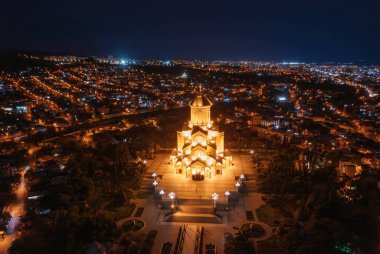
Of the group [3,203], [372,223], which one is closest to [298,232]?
[372,223]

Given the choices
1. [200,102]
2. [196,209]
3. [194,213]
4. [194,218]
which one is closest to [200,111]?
[200,102]

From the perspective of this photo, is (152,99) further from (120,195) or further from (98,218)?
(98,218)

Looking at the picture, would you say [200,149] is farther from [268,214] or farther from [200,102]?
[268,214]

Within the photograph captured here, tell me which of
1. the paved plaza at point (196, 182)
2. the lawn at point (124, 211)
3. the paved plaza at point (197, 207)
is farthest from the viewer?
the paved plaza at point (196, 182)

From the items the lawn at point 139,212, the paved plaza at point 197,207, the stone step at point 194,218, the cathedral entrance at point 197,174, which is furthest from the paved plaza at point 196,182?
the lawn at point 139,212

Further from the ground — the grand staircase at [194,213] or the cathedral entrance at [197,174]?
the cathedral entrance at [197,174]

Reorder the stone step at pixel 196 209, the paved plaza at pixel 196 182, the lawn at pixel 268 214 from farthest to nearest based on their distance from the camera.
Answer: the paved plaza at pixel 196 182
the stone step at pixel 196 209
the lawn at pixel 268 214

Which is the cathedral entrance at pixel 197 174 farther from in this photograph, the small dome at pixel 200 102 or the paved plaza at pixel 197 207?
the small dome at pixel 200 102
